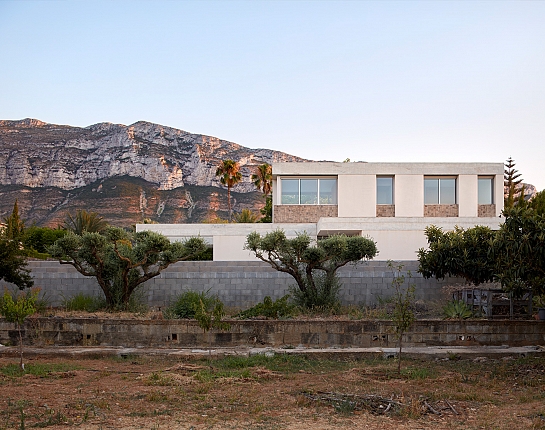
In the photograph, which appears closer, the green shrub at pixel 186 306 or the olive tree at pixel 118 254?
the green shrub at pixel 186 306

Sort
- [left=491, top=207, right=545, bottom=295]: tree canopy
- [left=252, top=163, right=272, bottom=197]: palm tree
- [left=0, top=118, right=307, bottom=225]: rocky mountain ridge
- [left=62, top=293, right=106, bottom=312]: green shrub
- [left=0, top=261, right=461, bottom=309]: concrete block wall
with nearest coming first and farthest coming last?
[left=491, top=207, right=545, bottom=295]: tree canopy < [left=62, top=293, right=106, bottom=312]: green shrub < [left=0, top=261, right=461, bottom=309]: concrete block wall < [left=252, top=163, right=272, bottom=197]: palm tree < [left=0, top=118, right=307, bottom=225]: rocky mountain ridge

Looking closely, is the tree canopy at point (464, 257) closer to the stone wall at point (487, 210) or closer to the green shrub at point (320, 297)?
the green shrub at point (320, 297)

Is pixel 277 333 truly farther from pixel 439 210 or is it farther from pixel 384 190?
pixel 439 210

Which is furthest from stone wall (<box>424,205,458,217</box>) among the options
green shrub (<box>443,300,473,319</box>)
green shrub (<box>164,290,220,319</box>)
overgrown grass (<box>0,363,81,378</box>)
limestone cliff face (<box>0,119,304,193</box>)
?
limestone cliff face (<box>0,119,304,193</box>)

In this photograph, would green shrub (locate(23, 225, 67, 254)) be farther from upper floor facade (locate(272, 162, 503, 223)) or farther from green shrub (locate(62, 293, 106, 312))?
green shrub (locate(62, 293, 106, 312))

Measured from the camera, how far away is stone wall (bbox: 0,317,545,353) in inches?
564

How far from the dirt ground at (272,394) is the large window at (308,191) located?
18.8 metres

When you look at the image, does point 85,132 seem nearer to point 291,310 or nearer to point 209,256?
point 209,256

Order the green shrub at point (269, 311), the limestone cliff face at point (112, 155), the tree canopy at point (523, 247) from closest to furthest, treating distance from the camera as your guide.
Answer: the tree canopy at point (523, 247), the green shrub at point (269, 311), the limestone cliff face at point (112, 155)

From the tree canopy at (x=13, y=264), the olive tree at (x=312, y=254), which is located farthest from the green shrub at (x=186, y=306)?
the tree canopy at (x=13, y=264)

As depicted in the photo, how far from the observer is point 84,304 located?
1745cm

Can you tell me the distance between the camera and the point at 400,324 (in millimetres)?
11359

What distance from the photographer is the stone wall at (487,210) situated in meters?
31.0

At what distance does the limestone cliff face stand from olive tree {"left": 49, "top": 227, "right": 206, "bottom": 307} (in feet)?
273
